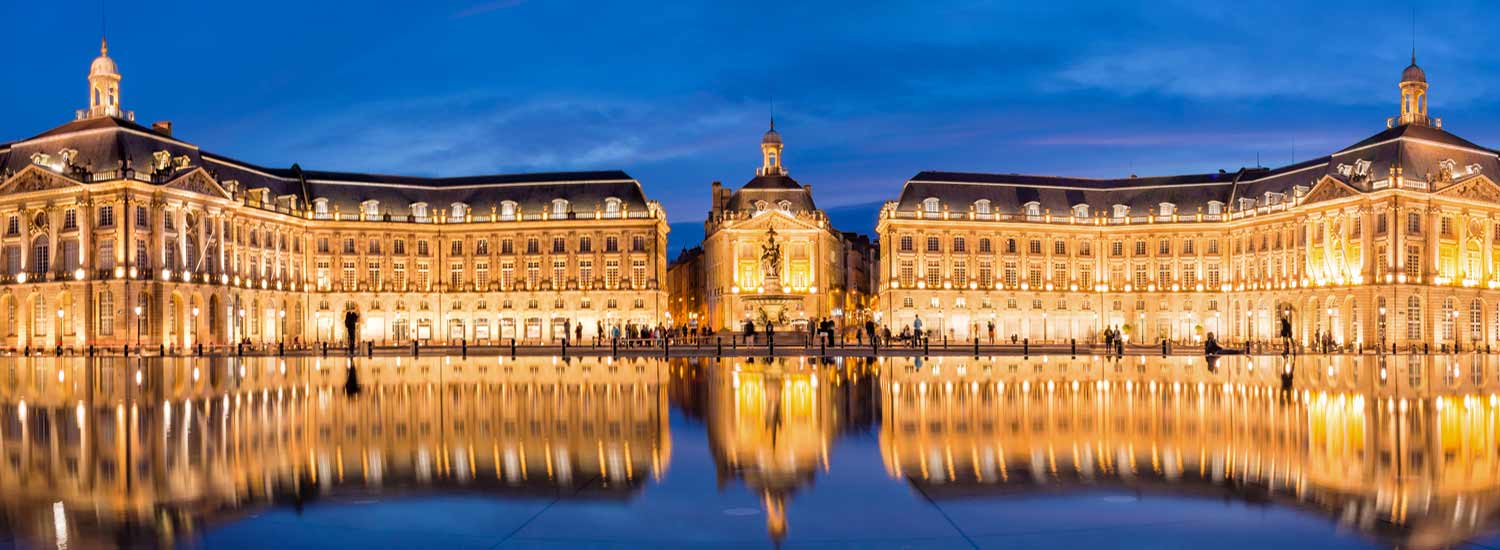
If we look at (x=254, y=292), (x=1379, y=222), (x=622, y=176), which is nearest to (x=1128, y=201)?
(x=1379, y=222)

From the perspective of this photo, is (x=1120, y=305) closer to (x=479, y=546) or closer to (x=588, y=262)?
(x=588, y=262)

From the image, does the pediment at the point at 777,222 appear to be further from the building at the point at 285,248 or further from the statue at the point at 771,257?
the building at the point at 285,248

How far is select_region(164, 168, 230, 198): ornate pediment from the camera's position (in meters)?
80.5

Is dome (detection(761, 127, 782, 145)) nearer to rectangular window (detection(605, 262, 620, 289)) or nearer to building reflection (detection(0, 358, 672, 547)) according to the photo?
rectangular window (detection(605, 262, 620, 289))

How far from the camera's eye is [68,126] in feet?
271

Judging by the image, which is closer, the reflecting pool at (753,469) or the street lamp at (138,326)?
the reflecting pool at (753,469)

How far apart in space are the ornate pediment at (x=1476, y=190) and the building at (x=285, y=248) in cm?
5762

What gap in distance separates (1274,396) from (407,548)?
2064cm

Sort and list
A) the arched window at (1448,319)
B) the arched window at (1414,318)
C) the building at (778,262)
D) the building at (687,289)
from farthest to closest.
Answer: the building at (687,289) → the building at (778,262) → the arched window at (1448,319) → the arched window at (1414,318)

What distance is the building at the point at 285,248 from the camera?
78500 mm

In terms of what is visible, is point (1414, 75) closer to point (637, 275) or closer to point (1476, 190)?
point (1476, 190)

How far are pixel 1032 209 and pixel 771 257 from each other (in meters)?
28.1

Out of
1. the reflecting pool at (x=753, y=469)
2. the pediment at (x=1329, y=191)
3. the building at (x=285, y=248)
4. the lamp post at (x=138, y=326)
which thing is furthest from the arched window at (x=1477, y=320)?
the lamp post at (x=138, y=326)

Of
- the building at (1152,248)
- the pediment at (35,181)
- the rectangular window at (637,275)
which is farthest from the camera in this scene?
the rectangular window at (637,275)
